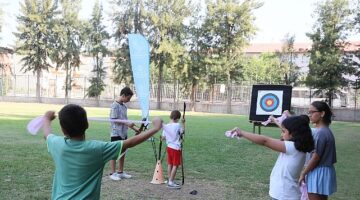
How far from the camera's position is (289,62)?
3525cm

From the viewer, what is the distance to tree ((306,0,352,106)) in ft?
97.0

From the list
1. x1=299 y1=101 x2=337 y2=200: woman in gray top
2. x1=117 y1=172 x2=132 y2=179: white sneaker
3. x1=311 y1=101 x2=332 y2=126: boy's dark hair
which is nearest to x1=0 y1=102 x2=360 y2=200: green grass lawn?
x1=117 y1=172 x2=132 y2=179: white sneaker

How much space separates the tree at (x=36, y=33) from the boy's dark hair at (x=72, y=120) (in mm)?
39391

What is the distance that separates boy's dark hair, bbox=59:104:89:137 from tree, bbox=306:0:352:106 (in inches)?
1152

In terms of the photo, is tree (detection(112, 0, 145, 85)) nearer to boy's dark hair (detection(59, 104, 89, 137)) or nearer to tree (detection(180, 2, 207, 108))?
tree (detection(180, 2, 207, 108))

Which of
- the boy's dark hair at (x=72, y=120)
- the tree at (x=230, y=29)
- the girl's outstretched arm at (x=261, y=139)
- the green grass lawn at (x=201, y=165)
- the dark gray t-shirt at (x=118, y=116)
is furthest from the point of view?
the tree at (x=230, y=29)

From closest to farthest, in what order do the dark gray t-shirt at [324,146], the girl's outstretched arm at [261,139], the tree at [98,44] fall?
the girl's outstretched arm at [261,139] → the dark gray t-shirt at [324,146] → the tree at [98,44]

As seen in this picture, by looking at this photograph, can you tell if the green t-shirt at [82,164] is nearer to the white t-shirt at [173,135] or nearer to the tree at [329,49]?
the white t-shirt at [173,135]

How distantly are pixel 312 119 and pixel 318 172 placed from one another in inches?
17.5

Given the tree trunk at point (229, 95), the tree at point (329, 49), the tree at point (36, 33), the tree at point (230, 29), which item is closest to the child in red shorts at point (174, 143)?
the tree at point (329, 49)

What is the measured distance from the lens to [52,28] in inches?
1555

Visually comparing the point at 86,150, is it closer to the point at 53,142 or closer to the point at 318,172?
the point at 53,142

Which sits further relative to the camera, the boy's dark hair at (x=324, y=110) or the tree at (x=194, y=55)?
the tree at (x=194, y=55)

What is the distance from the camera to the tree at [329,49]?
97.0 ft
